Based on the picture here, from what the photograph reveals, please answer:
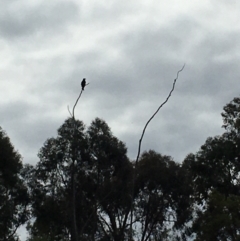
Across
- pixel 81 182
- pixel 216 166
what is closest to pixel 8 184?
pixel 81 182

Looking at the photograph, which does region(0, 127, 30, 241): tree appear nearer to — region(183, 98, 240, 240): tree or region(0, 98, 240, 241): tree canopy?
region(0, 98, 240, 241): tree canopy

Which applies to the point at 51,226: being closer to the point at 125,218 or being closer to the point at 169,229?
the point at 125,218

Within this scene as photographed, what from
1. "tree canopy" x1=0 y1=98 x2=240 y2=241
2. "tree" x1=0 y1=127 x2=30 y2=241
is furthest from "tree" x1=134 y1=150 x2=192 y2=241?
"tree" x1=0 y1=127 x2=30 y2=241

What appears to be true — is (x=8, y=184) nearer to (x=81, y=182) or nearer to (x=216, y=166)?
(x=81, y=182)

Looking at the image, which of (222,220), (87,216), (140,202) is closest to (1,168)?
(87,216)

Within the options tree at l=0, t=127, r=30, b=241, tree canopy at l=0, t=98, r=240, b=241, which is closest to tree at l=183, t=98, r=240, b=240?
tree canopy at l=0, t=98, r=240, b=241

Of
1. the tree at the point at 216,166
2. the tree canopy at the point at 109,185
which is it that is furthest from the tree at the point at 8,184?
the tree at the point at 216,166

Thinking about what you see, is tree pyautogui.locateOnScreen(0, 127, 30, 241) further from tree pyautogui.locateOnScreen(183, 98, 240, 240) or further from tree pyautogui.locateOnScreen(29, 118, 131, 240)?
tree pyautogui.locateOnScreen(183, 98, 240, 240)

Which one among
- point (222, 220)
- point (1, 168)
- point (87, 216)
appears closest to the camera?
point (222, 220)

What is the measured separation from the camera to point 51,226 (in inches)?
2233

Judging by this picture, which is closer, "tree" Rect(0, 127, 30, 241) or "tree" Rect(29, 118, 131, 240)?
"tree" Rect(0, 127, 30, 241)

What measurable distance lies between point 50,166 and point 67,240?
7215mm

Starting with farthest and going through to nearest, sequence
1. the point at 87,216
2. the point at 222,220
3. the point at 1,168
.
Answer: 1. the point at 87,216
2. the point at 1,168
3. the point at 222,220

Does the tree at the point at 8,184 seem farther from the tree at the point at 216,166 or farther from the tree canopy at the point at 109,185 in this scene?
the tree at the point at 216,166
